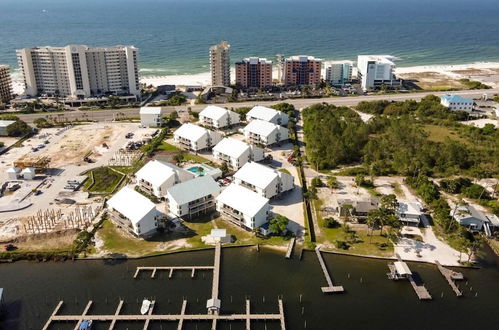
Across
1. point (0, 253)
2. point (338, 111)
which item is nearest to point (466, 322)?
point (0, 253)

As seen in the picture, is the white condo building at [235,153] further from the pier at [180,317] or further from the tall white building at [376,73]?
the tall white building at [376,73]

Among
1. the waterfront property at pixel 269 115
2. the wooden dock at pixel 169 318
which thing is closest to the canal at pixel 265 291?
the wooden dock at pixel 169 318

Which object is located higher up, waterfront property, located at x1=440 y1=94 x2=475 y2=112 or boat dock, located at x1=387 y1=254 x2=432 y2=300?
waterfront property, located at x1=440 y1=94 x2=475 y2=112

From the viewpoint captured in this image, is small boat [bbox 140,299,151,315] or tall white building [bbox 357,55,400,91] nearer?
small boat [bbox 140,299,151,315]

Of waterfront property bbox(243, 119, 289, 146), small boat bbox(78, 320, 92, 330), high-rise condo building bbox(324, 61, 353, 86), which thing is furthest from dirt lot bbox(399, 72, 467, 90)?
small boat bbox(78, 320, 92, 330)

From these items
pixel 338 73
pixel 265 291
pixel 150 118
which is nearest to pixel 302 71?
pixel 338 73

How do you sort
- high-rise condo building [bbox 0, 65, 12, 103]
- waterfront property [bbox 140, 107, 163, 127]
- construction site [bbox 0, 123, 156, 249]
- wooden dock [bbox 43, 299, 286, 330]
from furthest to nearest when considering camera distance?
1. high-rise condo building [bbox 0, 65, 12, 103]
2. waterfront property [bbox 140, 107, 163, 127]
3. construction site [bbox 0, 123, 156, 249]
4. wooden dock [bbox 43, 299, 286, 330]

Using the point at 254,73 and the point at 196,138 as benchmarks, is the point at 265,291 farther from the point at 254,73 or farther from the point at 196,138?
the point at 254,73

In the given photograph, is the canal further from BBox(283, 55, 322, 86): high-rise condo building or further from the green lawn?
BBox(283, 55, 322, 86): high-rise condo building
